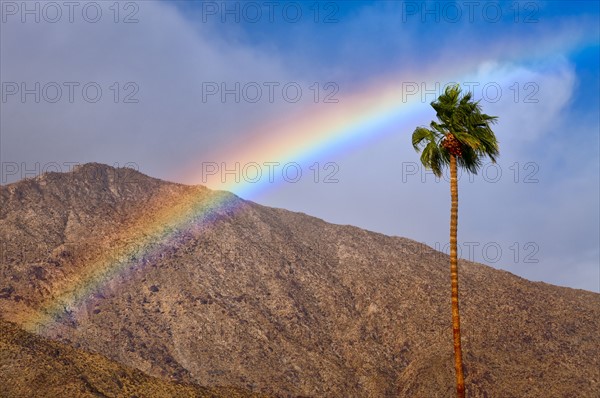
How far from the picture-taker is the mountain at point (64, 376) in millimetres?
57562

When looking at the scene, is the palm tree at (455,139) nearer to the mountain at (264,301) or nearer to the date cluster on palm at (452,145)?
the date cluster on palm at (452,145)

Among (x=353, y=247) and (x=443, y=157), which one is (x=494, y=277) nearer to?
(x=353, y=247)

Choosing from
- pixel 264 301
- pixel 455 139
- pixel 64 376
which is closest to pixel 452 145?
pixel 455 139

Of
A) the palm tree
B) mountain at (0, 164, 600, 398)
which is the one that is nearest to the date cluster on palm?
the palm tree

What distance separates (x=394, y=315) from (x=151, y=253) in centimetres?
4246

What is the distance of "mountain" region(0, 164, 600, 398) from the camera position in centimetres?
10406

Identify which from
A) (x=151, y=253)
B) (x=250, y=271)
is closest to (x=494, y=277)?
(x=250, y=271)

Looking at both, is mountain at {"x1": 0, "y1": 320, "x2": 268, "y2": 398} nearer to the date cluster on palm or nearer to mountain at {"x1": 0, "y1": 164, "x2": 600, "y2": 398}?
mountain at {"x1": 0, "y1": 164, "x2": 600, "y2": 398}

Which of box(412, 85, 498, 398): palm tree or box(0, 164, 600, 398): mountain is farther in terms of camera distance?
box(0, 164, 600, 398): mountain

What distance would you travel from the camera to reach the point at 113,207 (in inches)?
5689

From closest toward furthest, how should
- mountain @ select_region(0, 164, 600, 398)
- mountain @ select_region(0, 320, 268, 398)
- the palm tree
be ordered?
the palm tree
mountain @ select_region(0, 320, 268, 398)
mountain @ select_region(0, 164, 600, 398)

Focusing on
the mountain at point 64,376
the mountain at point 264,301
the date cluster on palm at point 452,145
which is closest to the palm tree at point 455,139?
the date cluster on palm at point 452,145

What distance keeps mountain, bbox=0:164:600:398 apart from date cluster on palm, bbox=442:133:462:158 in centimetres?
6960

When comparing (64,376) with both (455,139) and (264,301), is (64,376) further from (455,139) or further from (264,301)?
(264,301)
